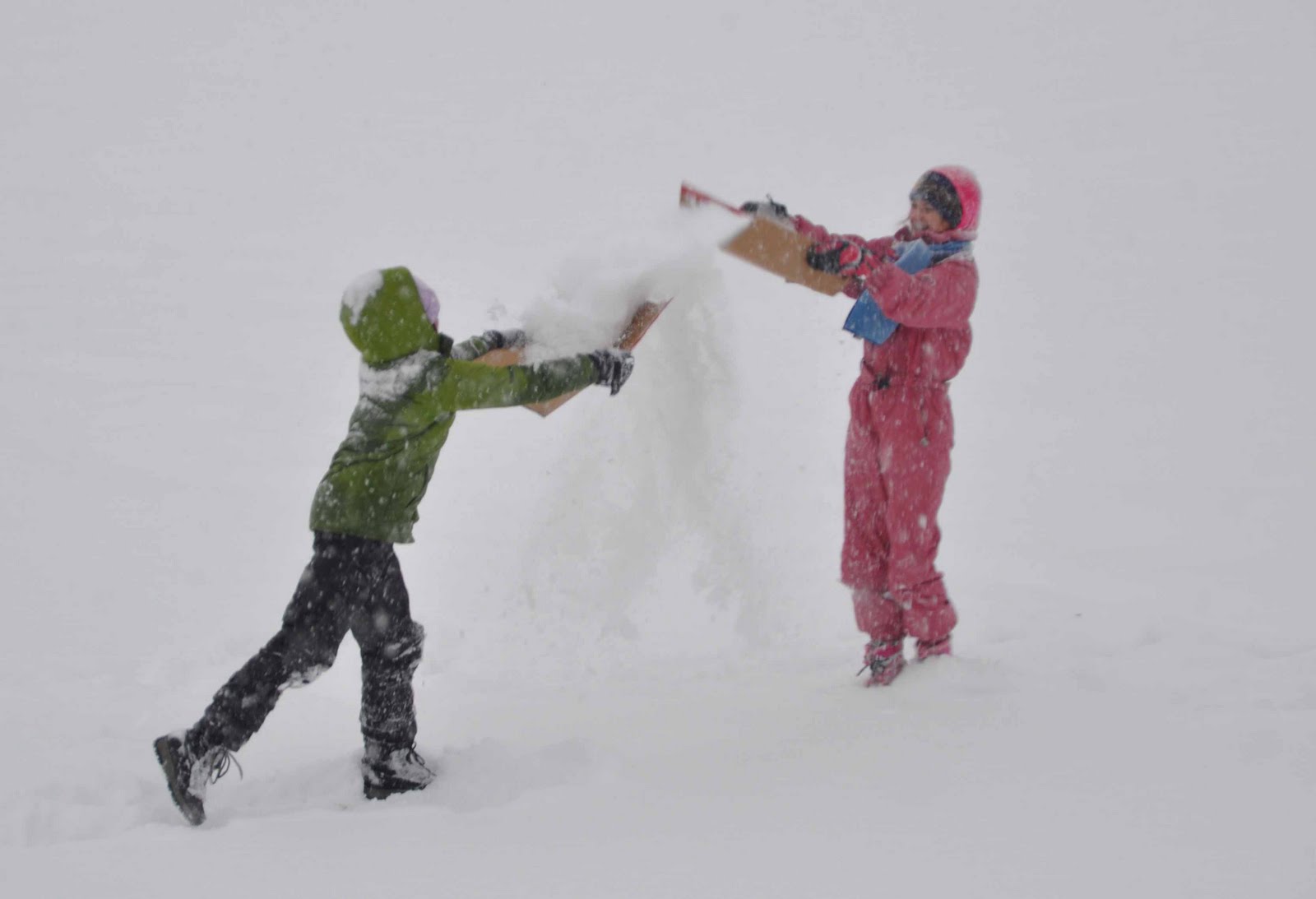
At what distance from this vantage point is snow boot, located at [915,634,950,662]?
3.86 meters

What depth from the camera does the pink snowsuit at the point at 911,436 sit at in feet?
12.2

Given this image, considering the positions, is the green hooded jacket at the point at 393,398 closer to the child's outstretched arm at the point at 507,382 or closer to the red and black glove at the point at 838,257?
the child's outstretched arm at the point at 507,382

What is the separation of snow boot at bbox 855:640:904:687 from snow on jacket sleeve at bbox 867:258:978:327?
3.72ft

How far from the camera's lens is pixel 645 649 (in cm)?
464

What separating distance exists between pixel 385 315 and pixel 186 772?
1387 mm

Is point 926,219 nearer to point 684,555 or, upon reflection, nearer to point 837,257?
point 837,257

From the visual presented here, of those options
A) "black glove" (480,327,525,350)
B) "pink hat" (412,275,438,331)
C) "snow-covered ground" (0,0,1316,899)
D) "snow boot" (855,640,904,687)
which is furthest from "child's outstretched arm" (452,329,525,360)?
"snow boot" (855,640,904,687)

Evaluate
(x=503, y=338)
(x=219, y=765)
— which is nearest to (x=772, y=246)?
(x=503, y=338)

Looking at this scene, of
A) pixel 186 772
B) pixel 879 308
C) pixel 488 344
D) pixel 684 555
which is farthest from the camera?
pixel 684 555

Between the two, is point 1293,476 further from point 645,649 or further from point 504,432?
point 504,432

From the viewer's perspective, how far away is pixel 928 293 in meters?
3.53

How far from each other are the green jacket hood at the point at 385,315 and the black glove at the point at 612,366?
58 cm

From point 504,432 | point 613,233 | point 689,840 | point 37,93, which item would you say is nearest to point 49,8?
point 37,93

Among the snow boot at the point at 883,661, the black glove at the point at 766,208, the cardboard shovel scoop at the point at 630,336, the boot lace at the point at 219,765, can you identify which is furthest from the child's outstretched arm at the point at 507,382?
the snow boot at the point at 883,661
